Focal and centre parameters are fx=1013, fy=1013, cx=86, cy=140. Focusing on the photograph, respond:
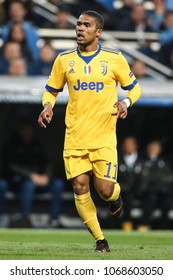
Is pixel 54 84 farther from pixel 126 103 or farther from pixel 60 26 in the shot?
pixel 60 26

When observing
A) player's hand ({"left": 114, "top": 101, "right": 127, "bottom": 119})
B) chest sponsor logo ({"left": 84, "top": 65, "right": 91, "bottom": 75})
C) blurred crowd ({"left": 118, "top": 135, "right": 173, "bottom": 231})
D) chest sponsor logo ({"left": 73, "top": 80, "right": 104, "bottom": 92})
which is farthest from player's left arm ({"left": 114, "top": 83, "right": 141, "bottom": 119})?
blurred crowd ({"left": 118, "top": 135, "right": 173, "bottom": 231})

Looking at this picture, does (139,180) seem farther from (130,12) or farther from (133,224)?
(130,12)

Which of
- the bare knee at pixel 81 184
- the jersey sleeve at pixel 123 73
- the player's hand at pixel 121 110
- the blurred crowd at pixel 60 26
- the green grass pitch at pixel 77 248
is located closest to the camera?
the green grass pitch at pixel 77 248

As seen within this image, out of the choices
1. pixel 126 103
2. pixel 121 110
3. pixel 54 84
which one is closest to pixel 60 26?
pixel 54 84

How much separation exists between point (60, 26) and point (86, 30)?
373 inches

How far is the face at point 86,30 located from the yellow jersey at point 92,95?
0.53 feet

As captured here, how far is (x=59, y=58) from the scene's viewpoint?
36.4 ft

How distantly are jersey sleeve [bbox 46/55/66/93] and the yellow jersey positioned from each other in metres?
0.05

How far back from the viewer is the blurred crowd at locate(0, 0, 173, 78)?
63.0ft

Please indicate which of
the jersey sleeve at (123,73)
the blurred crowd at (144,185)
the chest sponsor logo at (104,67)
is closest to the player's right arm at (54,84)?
the chest sponsor logo at (104,67)

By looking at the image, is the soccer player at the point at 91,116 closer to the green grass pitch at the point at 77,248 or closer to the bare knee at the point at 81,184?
the bare knee at the point at 81,184

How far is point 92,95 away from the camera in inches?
431

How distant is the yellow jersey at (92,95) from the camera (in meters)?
10.9
